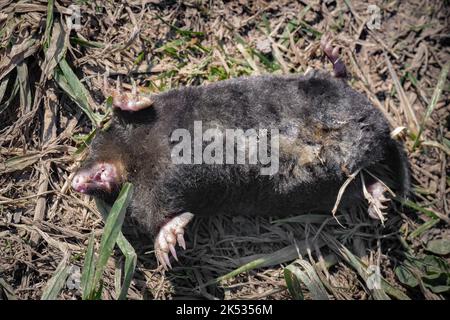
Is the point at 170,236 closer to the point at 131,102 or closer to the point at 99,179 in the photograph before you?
the point at 99,179

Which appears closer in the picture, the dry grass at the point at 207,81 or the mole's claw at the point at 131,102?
the mole's claw at the point at 131,102

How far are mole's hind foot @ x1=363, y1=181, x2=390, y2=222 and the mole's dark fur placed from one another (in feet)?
0.83

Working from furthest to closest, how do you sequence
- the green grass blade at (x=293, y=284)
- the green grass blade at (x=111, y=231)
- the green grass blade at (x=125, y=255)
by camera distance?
1. the green grass blade at (x=293, y=284)
2. the green grass blade at (x=125, y=255)
3. the green grass blade at (x=111, y=231)

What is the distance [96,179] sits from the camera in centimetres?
290

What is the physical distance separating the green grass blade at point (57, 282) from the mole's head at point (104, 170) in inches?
20.9

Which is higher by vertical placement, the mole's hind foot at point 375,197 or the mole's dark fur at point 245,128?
the mole's dark fur at point 245,128

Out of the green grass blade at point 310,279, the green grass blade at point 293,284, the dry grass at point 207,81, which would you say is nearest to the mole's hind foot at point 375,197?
the dry grass at point 207,81

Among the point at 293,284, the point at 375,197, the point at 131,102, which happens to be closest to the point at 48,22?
the point at 131,102

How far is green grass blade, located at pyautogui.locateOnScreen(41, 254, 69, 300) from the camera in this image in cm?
286

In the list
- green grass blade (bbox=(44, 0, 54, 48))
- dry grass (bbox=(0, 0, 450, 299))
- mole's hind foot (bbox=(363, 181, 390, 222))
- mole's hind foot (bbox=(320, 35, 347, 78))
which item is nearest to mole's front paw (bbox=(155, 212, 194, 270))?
dry grass (bbox=(0, 0, 450, 299))

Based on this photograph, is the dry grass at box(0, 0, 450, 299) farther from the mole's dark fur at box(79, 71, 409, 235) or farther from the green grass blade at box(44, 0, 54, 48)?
the mole's dark fur at box(79, 71, 409, 235)

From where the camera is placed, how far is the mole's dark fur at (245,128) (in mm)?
2846

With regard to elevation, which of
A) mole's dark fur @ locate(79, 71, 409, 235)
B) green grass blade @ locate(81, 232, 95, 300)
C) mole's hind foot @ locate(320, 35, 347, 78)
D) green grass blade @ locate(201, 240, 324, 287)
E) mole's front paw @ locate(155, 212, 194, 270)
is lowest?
green grass blade @ locate(201, 240, 324, 287)

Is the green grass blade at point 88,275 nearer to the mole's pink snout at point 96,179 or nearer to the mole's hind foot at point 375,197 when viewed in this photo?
the mole's pink snout at point 96,179
